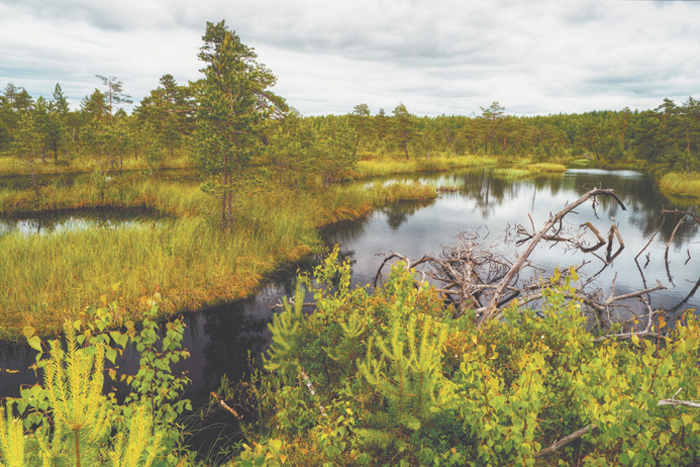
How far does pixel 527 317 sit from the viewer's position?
4371 mm

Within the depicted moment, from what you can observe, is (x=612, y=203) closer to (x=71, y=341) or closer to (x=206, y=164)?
(x=206, y=164)

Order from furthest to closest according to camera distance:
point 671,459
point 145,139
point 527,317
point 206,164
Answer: point 145,139, point 206,164, point 527,317, point 671,459

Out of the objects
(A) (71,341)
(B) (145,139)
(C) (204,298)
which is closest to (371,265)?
(C) (204,298)

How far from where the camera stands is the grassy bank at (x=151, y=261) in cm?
720

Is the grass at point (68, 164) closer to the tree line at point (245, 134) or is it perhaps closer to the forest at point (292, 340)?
the tree line at point (245, 134)

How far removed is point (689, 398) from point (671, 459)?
0.50 m

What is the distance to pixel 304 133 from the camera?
17.2m

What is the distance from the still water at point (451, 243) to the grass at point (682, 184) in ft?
2.79

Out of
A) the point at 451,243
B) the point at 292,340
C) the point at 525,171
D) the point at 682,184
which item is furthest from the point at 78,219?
the point at 525,171

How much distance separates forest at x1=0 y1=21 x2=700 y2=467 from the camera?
2203 millimetres

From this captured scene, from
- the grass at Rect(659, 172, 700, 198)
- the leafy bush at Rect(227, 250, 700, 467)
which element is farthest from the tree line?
the leafy bush at Rect(227, 250, 700, 467)

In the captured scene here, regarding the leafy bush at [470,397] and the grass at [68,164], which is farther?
the grass at [68,164]

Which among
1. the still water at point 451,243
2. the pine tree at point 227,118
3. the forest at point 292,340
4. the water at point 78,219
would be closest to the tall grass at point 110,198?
the forest at point 292,340

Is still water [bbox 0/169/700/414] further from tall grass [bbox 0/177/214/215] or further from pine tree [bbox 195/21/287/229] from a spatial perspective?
tall grass [bbox 0/177/214/215]
